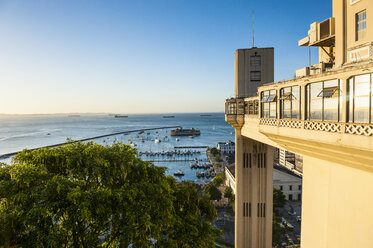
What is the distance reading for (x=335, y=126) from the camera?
6277 millimetres

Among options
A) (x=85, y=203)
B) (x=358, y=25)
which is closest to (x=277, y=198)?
(x=358, y=25)

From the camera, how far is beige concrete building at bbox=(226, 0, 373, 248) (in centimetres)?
588

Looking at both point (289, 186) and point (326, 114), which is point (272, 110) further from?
point (289, 186)

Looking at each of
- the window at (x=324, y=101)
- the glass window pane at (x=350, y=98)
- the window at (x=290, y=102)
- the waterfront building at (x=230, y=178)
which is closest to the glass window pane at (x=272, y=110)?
the window at (x=290, y=102)

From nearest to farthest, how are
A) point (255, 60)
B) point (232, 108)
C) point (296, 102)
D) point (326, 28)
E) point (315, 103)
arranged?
point (315, 103) < point (296, 102) < point (326, 28) < point (232, 108) < point (255, 60)

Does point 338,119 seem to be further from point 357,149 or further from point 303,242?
point 303,242

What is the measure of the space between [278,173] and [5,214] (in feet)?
151

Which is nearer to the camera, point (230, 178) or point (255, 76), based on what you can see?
point (255, 76)

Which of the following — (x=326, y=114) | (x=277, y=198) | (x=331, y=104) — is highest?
(x=331, y=104)

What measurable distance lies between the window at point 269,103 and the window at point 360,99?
3.80 metres

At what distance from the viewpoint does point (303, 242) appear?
10.1m

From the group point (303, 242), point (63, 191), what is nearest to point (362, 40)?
point (303, 242)

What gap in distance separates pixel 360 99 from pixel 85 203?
29.6 feet

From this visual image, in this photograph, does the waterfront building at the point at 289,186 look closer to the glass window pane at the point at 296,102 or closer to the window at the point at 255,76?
the window at the point at 255,76
